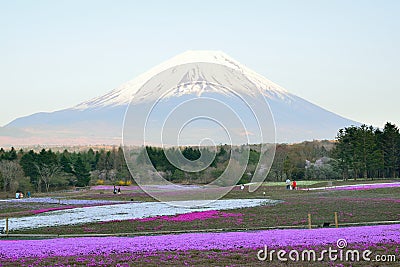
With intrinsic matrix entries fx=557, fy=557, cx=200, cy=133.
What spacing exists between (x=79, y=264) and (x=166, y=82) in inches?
3539

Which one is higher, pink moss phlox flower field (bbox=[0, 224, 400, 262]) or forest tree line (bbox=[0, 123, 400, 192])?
forest tree line (bbox=[0, 123, 400, 192])

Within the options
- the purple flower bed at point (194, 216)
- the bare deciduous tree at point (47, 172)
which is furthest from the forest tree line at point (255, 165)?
the purple flower bed at point (194, 216)

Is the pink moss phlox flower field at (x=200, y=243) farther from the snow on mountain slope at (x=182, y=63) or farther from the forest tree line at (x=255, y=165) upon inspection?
the snow on mountain slope at (x=182, y=63)

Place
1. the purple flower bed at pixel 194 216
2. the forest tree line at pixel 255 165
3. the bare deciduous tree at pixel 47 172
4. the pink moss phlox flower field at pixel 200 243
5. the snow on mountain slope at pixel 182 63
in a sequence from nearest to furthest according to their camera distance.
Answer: the pink moss phlox flower field at pixel 200 243, the purple flower bed at pixel 194 216, the forest tree line at pixel 255 165, the bare deciduous tree at pixel 47 172, the snow on mountain slope at pixel 182 63

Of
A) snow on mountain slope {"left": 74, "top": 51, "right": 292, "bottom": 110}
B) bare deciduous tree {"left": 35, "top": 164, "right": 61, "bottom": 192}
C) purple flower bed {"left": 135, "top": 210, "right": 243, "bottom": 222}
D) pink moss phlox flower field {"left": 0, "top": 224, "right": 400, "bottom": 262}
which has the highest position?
snow on mountain slope {"left": 74, "top": 51, "right": 292, "bottom": 110}

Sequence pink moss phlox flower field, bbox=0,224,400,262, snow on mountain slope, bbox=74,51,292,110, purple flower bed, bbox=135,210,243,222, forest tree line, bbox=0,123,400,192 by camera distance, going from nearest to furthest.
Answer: pink moss phlox flower field, bbox=0,224,400,262
purple flower bed, bbox=135,210,243,222
forest tree line, bbox=0,123,400,192
snow on mountain slope, bbox=74,51,292,110

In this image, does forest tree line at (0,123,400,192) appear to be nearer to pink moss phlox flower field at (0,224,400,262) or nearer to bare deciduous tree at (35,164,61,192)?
bare deciduous tree at (35,164,61,192)

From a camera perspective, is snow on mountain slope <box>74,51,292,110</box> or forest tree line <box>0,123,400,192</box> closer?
forest tree line <box>0,123,400,192</box>

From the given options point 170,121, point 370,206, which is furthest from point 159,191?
point 370,206

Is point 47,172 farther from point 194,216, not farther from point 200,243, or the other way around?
point 200,243

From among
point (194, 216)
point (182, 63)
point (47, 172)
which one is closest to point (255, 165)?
point (47, 172)

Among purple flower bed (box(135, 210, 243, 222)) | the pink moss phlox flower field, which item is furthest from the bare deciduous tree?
the pink moss phlox flower field

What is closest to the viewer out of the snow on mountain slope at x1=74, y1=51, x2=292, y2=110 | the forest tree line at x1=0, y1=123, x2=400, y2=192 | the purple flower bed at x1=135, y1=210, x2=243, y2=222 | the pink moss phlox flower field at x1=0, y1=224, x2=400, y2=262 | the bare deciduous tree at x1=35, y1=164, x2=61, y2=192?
the pink moss phlox flower field at x1=0, y1=224, x2=400, y2=262

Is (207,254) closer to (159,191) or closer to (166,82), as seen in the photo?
(159,191)
